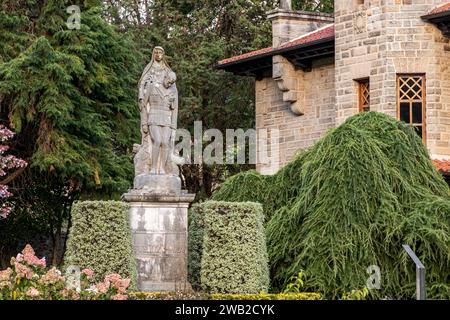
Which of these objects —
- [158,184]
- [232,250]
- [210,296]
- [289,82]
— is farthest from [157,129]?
[289,82]

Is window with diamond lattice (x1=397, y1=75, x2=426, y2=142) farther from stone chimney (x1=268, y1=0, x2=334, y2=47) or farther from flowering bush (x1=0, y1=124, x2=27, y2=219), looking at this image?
flowering bush (x1=0, y1=124, x2=27, y2=219)

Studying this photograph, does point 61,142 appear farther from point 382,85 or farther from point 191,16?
point 191,16

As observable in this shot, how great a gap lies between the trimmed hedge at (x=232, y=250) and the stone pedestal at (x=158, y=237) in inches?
13.3

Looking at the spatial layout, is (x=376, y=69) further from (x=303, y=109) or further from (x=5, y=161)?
(x=5, y=161)

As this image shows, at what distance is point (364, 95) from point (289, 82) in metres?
3.07

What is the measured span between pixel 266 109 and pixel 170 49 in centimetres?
639

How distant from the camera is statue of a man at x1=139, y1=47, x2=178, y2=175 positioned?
18.4 m

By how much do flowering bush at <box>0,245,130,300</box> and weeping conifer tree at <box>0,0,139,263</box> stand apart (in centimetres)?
1522

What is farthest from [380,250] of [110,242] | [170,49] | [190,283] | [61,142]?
[170,49]

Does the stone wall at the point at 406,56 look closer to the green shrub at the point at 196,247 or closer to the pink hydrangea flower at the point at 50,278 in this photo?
the green shrub at the point at 196,247

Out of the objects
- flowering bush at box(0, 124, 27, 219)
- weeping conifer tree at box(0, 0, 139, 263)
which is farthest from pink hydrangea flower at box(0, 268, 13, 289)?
weeping conifer tree at box(0, 0, 139, 263)

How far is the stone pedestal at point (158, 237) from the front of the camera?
59.1 feet

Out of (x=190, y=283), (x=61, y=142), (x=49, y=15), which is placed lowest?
(x=190, y=283)
